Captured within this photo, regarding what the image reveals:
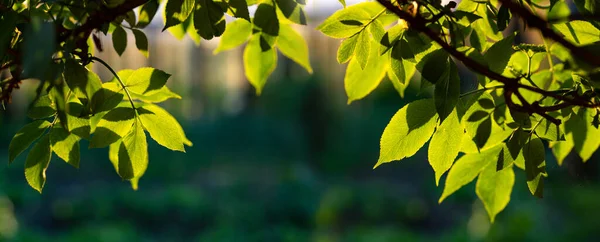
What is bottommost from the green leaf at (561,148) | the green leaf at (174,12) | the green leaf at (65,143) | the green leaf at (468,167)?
the green leaf at (561,148)

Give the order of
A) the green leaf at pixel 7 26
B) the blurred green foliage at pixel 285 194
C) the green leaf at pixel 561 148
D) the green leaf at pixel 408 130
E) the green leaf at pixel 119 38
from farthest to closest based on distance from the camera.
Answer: the blurred green foliage at pixel 285 194, the green leaf at pixel 561 148, the green leaf at pixel 119 38, the green leaf at pixel 408 130, the green leaf at pixel 7 26

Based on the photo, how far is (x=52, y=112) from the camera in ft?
2.39

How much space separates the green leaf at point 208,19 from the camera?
27.0 inches

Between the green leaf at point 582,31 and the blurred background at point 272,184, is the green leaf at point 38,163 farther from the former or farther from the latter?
the blurred background at point 272,184

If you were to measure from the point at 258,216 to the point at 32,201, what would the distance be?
1515 mm

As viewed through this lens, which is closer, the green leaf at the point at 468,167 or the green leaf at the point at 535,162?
the green leaf at the point at 535,162

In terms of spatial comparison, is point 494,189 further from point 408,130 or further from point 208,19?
point 208,19

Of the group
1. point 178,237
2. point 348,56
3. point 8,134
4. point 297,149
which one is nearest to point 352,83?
point 348,56

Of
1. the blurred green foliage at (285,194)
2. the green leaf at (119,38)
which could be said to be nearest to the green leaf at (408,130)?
the green leaf at (119,38)

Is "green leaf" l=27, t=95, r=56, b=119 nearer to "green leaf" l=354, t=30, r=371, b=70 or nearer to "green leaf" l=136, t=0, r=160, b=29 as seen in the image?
"green leaf" l=136, t=0, r=160, b=29

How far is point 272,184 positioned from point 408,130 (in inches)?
143

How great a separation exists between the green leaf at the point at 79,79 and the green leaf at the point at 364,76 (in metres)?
0.32

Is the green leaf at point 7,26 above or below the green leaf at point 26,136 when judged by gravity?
above

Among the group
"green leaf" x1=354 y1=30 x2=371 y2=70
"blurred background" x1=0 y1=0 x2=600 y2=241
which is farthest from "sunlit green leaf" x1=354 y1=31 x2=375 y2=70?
"blurred background" x1=0 y1=0 x2=600 y2=241
